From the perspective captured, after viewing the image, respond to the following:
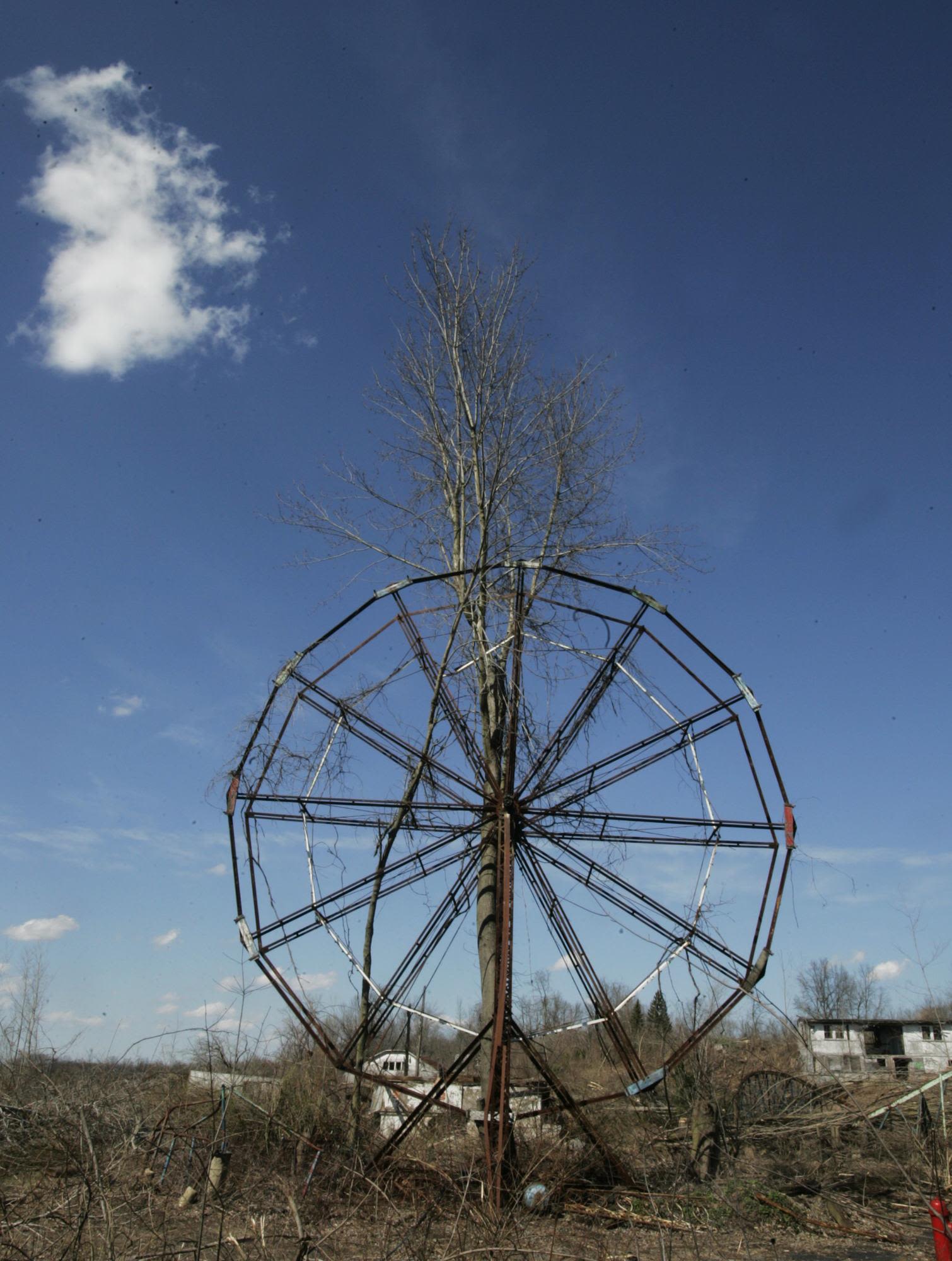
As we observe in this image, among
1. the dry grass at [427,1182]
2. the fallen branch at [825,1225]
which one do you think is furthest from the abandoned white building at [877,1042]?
the fallen branch at [825,1225]

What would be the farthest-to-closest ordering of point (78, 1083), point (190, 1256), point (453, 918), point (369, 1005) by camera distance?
point (369, 1005), point (453, 918), point (78, 1083), point (190, 1256)

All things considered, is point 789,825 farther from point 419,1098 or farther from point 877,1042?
point 877,1042

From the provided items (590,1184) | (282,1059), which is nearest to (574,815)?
(590,1184)

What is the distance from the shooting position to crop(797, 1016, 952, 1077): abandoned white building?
3991 centimetres

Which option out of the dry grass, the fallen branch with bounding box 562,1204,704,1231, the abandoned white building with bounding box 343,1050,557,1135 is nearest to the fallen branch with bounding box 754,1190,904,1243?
the dry grass

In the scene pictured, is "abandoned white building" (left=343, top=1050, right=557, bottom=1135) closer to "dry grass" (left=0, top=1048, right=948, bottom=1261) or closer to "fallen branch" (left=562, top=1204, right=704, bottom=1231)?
"dry grass" (left=0, top=1048, right=948, bottom=1261)

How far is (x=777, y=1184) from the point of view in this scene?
1016cm

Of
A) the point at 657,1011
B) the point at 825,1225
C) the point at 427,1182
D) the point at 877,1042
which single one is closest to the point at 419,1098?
the point at 427,1182

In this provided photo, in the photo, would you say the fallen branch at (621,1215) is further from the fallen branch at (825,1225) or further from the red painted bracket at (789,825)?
the red painted bracket at (789,825)

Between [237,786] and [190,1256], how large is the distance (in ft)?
14.1

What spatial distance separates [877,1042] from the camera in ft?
149

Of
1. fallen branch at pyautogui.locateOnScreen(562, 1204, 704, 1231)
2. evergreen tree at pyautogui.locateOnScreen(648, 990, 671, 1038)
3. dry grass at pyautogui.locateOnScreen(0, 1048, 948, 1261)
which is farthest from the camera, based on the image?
evergreen tree at pyautogui.locateOnScreen(648, 990, 671, 1038)

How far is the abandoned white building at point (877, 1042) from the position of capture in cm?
3991

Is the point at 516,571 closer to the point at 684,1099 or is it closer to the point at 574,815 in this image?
the point at 574,815
